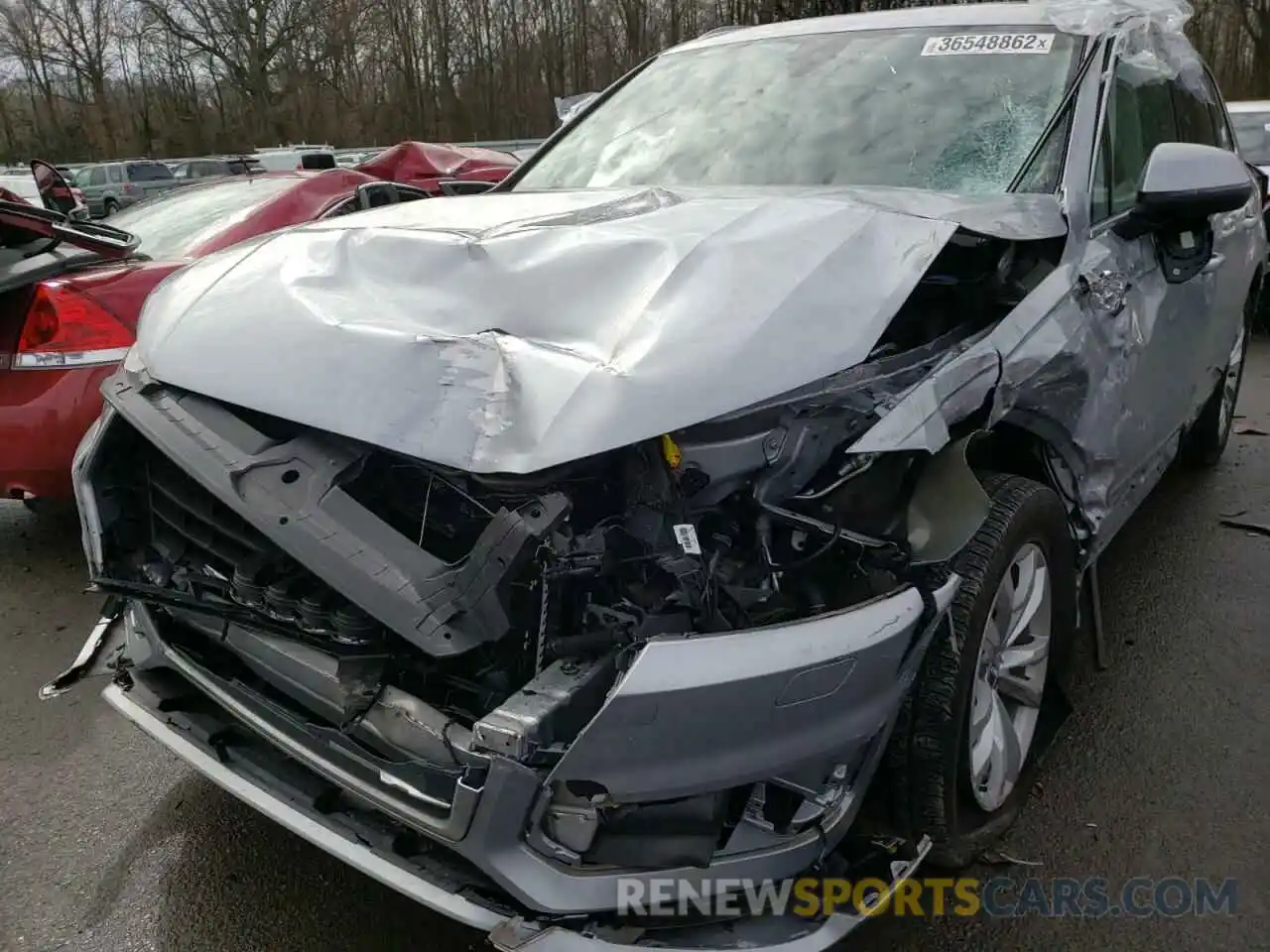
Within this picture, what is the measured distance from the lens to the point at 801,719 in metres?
1.64

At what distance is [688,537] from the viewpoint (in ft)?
5.85

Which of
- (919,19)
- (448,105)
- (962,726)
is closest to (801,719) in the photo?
(962,726)

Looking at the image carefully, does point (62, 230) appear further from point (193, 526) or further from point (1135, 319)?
point (1135, 319)

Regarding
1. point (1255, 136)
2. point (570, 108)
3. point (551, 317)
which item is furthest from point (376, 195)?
point (1255, 136)

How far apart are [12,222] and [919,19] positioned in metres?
3.35

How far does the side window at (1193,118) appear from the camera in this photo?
3777mm

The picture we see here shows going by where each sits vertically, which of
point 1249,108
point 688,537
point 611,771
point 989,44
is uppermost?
point 989,44

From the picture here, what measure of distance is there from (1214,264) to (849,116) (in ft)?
5.31

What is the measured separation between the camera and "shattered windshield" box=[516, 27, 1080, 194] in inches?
111

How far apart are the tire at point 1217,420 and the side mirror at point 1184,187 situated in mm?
2036

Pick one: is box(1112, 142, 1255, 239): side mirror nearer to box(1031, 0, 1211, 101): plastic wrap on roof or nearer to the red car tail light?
box(1031, 0, 1211, 101): plastic wrap on roof

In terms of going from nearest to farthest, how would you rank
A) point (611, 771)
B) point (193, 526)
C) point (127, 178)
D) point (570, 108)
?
point (611, 771)
point (193, 526)
point (570, 108)
point (127, 178)

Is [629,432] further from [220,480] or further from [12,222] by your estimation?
[12,222]

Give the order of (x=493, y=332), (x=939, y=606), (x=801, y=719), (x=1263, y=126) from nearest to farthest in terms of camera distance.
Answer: (x=801, y=719) < (x=939, y=606) < (x=493, y=332) < (x=1263, y=126)
